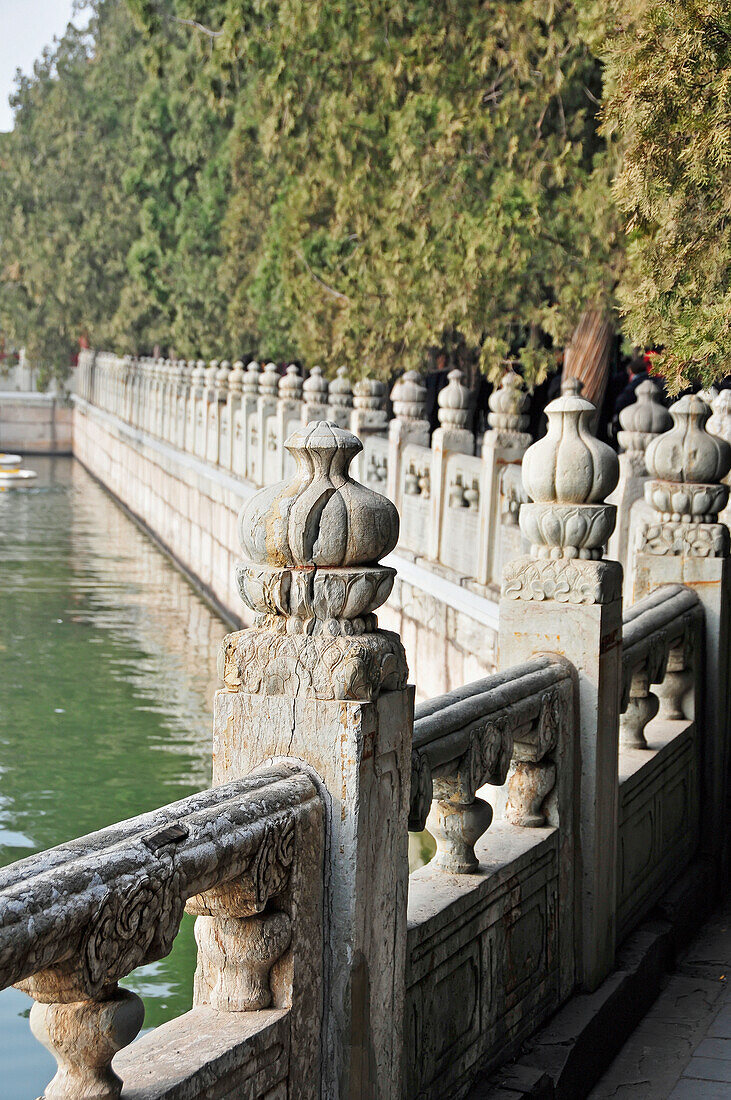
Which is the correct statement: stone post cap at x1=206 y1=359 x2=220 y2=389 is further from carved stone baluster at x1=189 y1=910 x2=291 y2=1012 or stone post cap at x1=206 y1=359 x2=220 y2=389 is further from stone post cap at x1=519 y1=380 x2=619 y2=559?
carved stone baluster at x1=189 y1=910 x2=291 y2=1012

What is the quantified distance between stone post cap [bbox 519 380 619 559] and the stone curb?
1344mm

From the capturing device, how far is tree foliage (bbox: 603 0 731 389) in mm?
4871

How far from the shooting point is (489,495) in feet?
30.4

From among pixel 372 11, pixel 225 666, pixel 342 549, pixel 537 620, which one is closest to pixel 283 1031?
pixel 225 666

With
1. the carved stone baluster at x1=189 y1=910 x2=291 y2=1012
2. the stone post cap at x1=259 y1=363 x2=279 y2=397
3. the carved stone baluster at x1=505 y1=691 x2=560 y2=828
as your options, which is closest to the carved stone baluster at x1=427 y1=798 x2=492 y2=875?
the carved stone baluster at x1=505 y1=691 x2=560 y2=828

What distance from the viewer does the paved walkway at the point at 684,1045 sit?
156 inches

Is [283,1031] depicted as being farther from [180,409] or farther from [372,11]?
[180,409]

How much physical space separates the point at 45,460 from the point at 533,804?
145 feet

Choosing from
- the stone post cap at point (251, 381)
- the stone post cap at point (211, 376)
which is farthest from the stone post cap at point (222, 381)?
the stone post cap at point (251, 381)

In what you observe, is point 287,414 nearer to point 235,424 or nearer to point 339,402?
point 339,402

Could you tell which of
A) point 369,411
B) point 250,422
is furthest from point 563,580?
point 250,422

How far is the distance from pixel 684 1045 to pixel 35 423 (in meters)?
46.6

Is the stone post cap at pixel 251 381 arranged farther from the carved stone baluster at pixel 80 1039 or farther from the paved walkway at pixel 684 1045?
the carved stone baluster at pixel 80 1039

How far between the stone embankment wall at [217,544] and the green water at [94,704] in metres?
0.63
